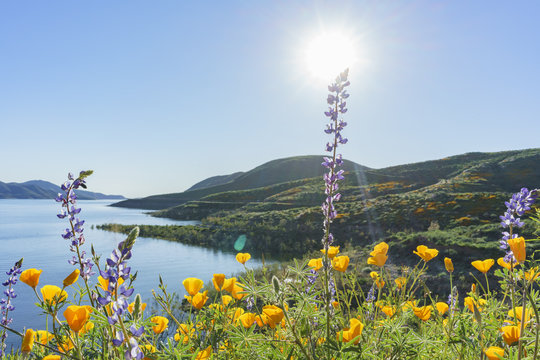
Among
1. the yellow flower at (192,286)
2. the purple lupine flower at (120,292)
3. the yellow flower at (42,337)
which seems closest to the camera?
the purple lupine flower at (120,292)

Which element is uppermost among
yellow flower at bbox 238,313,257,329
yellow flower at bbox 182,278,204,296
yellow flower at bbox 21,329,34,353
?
yellow flower at bbox 21,329,34,353

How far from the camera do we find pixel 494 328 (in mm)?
1395

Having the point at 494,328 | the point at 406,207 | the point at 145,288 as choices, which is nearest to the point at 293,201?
the point at 406,207

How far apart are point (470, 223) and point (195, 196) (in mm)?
67272

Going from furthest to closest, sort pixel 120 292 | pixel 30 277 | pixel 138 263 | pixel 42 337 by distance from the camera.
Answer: pixel 138 263, pixel 42 337, pixel 30 277, pixel 120 292

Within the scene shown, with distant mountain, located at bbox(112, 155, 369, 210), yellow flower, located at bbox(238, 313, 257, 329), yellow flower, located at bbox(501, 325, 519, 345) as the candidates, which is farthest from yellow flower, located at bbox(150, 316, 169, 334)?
distant mountain, located at bbox(112, 155, 369, 210)

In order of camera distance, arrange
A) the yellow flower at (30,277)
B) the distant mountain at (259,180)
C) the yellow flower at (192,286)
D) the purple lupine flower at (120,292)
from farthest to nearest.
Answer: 1. the distant mountain at (259,180)
2. the yellow flower at (192,286)
3. the yellow flower at (30,277)
4. the purple lupine flower at (120,292)

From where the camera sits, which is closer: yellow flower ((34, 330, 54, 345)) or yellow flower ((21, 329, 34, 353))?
yellow flower ((21, 329, 34, 353))

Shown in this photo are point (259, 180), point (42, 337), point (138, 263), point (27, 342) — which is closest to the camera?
point (27, 342)

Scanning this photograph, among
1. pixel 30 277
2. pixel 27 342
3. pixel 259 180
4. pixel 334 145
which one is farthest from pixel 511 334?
pixel 259 180

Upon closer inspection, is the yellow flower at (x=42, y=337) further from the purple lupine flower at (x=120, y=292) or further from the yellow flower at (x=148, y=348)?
the purple lupine flower at (x=120, y=292)

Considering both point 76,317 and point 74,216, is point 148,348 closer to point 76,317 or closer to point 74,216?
point 76,317

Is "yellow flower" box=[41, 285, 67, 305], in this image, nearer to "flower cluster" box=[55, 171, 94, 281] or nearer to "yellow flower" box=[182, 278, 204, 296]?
"flower cluster" box=[55, 171, 94, 281]

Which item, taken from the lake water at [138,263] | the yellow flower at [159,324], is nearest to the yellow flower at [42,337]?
the yellow flower at [159,324]
